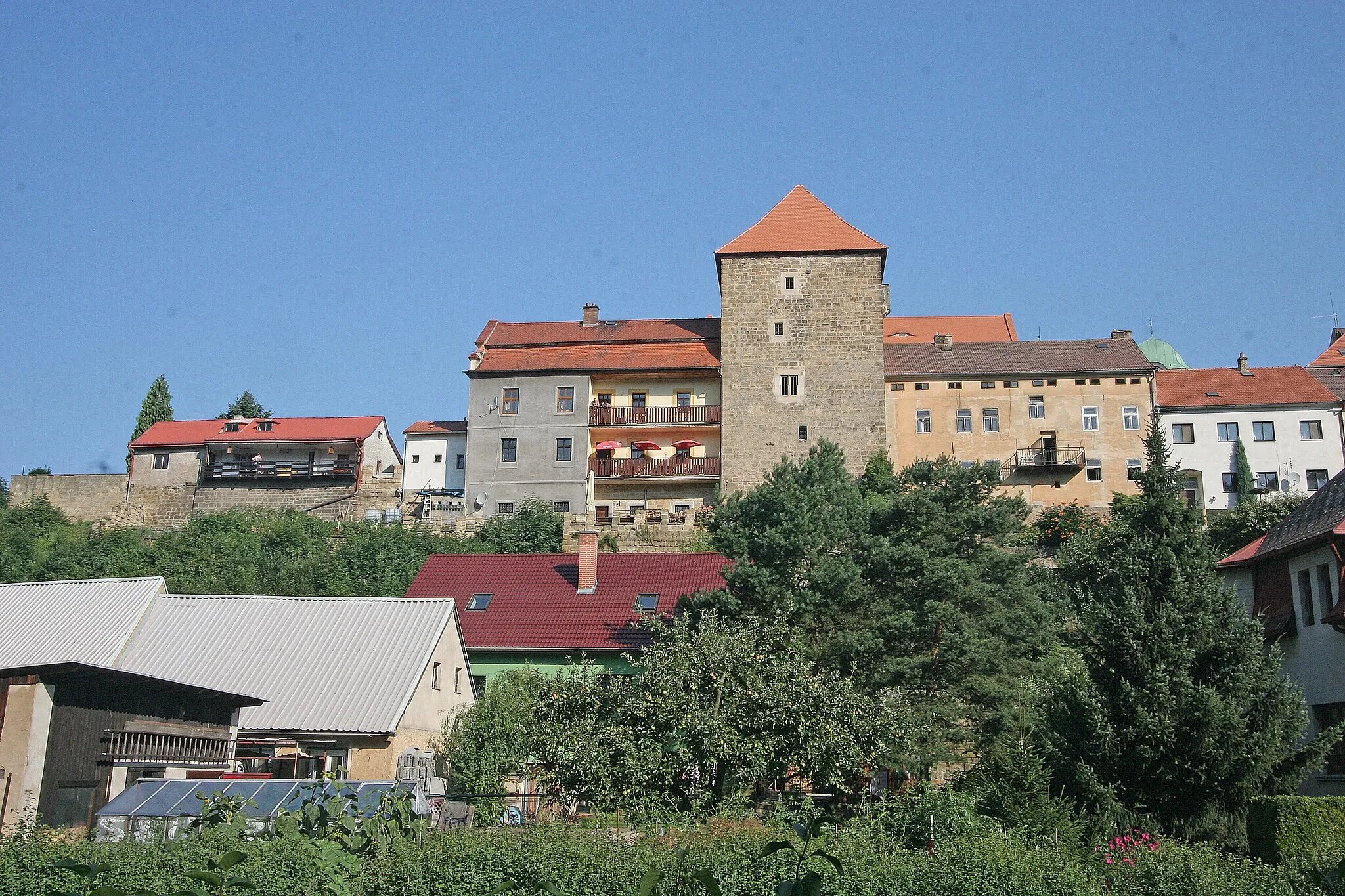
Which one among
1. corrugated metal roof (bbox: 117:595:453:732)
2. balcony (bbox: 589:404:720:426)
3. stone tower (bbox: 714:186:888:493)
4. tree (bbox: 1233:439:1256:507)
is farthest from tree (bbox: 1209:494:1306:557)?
corrugated metal roof (bbox: 117:595:453:732)

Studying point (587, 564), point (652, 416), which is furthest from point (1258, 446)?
point (587, 564)

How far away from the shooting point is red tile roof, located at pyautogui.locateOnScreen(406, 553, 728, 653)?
104 feet

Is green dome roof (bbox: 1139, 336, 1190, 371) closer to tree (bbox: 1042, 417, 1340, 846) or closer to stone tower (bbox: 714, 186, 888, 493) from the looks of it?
stone tower (bbox: 714, 186, 888, 493)

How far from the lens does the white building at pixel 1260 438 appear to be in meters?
53.2

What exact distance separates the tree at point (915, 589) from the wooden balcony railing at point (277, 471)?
3046cm

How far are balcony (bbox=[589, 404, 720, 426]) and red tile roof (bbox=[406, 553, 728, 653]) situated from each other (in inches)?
724

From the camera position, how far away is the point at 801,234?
57.3 metres

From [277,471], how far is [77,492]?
31.5 ft

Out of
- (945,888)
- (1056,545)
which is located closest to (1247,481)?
(1056,545)

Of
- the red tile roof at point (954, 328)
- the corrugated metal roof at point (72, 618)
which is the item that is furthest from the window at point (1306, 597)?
the red tile roof at point (954, 328)

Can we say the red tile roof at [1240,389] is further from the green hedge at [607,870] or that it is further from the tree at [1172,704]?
the green hedge at [607,870]

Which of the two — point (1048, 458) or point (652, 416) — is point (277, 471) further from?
point (1048, 458)

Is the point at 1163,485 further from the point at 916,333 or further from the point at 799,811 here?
the point at 916,333

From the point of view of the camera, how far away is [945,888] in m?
12.9
